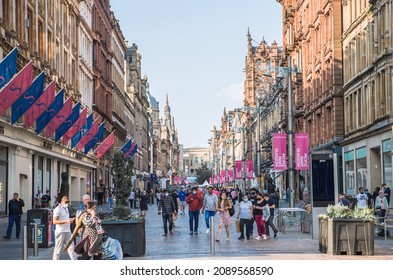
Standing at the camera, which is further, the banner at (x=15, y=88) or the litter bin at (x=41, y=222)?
the banner at (x=15, y=88)

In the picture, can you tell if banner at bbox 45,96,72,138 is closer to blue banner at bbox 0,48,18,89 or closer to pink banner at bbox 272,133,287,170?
blue banner at bbox 0,48,18,89

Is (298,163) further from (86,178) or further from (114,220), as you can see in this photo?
(86,178)

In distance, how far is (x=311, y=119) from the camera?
6912cm

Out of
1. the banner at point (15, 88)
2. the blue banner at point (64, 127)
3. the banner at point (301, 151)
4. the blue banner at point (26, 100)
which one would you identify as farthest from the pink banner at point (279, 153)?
the banner at point (15, 88)

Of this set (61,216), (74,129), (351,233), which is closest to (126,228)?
(61,216)

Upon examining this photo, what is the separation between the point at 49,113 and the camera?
37312 mm

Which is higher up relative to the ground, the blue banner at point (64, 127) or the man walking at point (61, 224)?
the blue banner at point (64, 127)

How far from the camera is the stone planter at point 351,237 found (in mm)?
19734

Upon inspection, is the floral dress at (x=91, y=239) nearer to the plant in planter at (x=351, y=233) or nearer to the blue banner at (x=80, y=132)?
the plant in planter at (x=351, y=233)

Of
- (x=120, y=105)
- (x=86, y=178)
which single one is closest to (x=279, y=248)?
(x=86, y=178)

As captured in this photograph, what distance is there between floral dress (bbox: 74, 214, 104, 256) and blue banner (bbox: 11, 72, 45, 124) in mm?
17051

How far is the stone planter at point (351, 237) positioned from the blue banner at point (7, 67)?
13.4 m

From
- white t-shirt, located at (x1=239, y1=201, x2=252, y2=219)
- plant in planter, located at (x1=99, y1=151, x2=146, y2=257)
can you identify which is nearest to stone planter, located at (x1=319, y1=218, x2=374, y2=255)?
plant in planter, located at (x1=99, y1=151, x2=146, y2=257)
